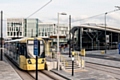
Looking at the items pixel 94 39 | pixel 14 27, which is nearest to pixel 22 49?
pixel 94 39

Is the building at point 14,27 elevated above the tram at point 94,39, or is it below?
above

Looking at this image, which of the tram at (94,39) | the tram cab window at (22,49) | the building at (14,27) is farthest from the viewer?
the building at (14,27)

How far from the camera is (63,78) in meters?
20.0

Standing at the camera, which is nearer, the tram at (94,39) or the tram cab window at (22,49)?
the tram cab window at (22,49)

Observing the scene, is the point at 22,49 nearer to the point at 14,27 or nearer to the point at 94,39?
the point at 94,39

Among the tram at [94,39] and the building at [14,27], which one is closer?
the tram at [94,39]

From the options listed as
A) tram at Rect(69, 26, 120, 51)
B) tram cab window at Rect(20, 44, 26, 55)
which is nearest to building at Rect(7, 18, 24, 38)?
tram at Rect(69, 26, 120, 51)

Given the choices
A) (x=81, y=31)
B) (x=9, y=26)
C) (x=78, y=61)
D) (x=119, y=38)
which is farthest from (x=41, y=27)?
(x=78, y=61)

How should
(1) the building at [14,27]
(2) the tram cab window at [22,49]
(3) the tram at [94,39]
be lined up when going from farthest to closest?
(1) the building at [14,27], (3) the tram at [94,39], (2) the tram cab window at [22,49]

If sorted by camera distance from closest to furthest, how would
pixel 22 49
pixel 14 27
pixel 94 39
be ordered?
pixel 22 49
pixel 94 39
pixel 14 27

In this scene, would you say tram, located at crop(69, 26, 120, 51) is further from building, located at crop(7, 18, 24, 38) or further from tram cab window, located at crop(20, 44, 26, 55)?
tram cab window, located at crop(20, 44, 26, 55)

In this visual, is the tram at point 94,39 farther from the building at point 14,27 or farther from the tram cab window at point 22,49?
the tram cab window at point 22,49

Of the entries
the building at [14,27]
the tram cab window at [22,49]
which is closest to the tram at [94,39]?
the building at [14,27]

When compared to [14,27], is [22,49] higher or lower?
lower
